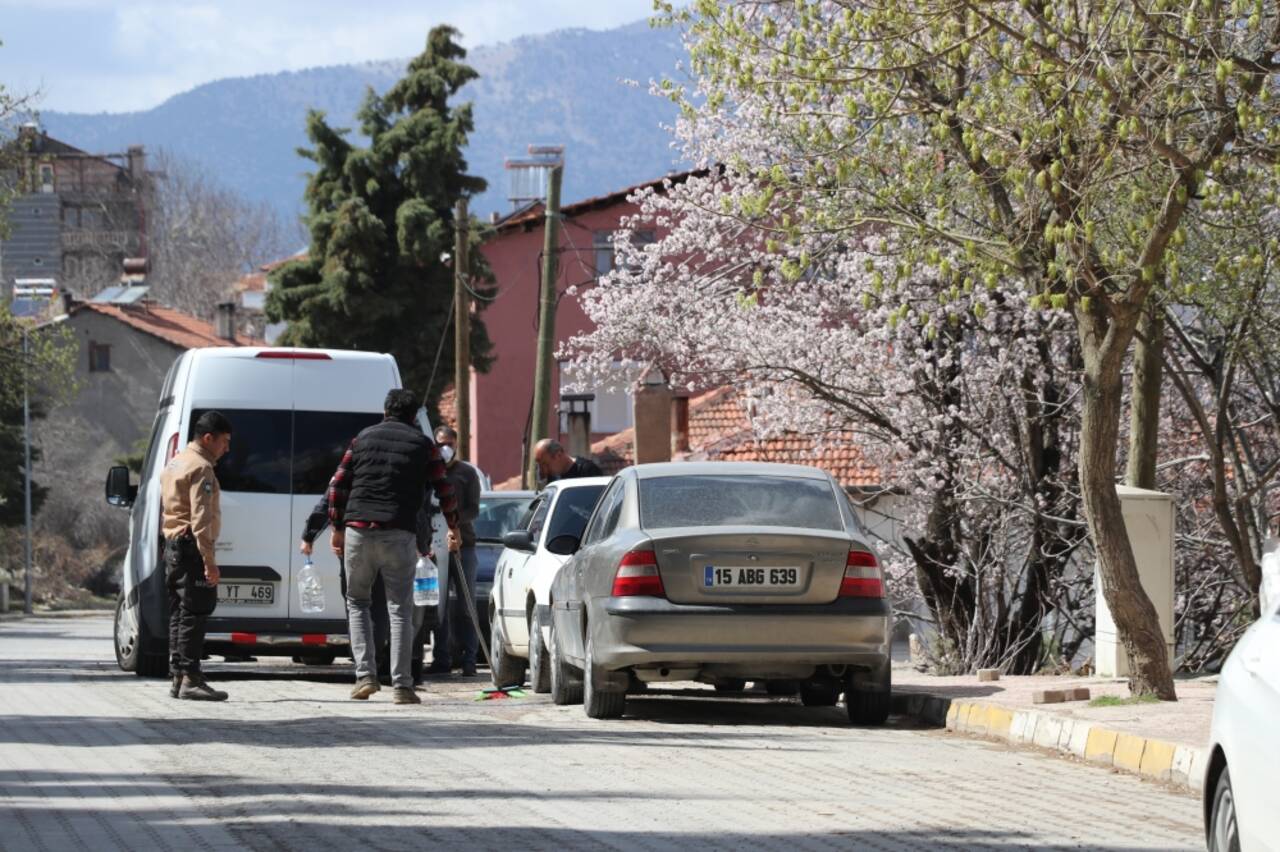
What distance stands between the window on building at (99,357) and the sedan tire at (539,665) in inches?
2820

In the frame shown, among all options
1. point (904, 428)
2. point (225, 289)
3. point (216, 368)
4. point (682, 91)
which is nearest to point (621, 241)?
point (904, 428)

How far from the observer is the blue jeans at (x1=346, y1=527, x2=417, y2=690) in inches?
588

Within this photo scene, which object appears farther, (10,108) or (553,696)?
(10,108)

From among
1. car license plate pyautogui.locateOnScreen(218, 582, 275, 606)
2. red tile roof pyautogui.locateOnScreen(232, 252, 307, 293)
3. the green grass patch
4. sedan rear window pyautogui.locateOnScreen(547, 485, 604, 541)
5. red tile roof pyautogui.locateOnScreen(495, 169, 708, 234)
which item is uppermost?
red tile roof pyautogui.locateOnScreen(232, 252, 307, 293)

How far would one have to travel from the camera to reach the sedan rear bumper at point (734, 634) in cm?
1320

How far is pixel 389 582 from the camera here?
1502cm

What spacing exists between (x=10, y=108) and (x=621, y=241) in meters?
8.63

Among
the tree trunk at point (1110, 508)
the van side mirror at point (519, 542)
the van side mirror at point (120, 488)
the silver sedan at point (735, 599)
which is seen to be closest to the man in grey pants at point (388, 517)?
the van side mirror at point (519, 542)

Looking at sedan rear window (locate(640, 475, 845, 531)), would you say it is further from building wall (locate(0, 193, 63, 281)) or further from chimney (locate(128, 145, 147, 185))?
chimney (locate(128, 145, 147, 185))

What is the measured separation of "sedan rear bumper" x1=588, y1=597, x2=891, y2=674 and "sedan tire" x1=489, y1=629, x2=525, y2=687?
4.52 m

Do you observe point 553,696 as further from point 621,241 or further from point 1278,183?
point 621,241

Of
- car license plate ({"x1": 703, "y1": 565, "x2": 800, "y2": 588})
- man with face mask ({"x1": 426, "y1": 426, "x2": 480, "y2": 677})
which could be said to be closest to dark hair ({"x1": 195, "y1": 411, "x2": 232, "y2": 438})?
man with face mask ({"x1": 426, "y1": 426, "x2": 480, "y2": 677})

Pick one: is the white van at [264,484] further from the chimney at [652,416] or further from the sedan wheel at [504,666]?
the chimney at [652,416]

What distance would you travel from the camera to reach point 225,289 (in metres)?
121
